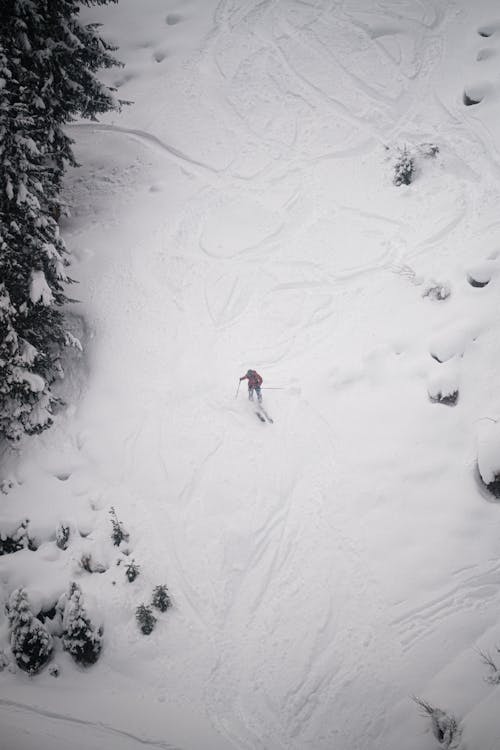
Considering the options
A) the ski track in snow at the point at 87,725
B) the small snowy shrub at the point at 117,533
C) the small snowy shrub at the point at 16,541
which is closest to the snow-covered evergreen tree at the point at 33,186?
the small snowy shrub at the point at 16,541

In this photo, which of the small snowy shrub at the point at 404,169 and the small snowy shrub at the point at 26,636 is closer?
the small snowy shrub at the point at 26,636

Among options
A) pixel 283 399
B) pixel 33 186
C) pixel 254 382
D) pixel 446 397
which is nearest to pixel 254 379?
pixel 254 382

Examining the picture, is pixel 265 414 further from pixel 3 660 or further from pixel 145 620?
pixel 3 660

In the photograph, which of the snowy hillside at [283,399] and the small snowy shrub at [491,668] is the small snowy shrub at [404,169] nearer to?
the snowy hillside at [283,399]

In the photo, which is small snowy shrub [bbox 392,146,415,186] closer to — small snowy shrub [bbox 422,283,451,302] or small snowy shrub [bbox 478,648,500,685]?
small snowy shrub [bbox 422,283,451,302]

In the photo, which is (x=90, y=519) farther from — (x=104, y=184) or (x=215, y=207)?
(x=104, y=184)

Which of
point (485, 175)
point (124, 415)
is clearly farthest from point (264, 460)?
point (485, 175)
